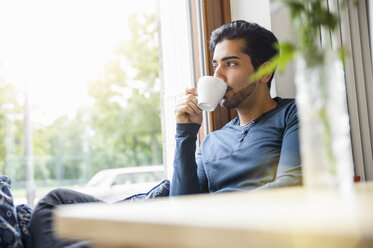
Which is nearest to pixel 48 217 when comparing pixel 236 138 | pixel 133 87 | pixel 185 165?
pixel 185 165

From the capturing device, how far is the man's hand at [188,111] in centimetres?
168

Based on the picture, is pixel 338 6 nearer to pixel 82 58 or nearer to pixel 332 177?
pixel 332 177

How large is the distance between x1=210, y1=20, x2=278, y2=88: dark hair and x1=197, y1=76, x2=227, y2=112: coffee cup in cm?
23

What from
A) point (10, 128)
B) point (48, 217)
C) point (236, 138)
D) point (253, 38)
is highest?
point (10, 128)

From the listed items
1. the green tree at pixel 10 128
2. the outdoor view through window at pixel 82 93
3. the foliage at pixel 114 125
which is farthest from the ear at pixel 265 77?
the foliage at pixel 114 125

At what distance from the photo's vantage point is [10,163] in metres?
11.2

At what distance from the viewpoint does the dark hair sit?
178 centimetres

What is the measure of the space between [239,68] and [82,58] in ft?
34.9

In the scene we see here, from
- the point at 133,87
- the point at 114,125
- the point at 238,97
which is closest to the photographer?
the point at 238,97

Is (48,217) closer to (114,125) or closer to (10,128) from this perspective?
(10,128)

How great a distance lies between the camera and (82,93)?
12.3 meters

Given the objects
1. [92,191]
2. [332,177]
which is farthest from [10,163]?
[332,177]

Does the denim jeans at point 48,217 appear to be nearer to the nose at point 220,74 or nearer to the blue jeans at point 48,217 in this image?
the blue jeans at point 48,217

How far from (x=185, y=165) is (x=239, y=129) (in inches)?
10.7
